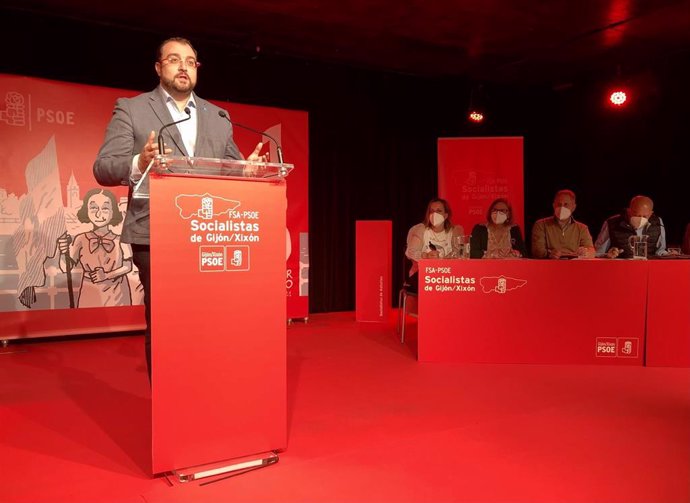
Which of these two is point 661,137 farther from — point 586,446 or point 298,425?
point 298,425

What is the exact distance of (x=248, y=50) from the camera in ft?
19.7

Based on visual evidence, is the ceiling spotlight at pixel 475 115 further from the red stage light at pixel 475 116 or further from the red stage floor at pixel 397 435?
the red stage floor at pixel 397 435

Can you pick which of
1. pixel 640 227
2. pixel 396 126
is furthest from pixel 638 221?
pixel 396 126

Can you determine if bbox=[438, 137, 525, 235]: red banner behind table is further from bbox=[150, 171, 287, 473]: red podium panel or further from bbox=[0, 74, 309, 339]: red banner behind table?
bbox=[150, 171, 287, 473]: red podium panel

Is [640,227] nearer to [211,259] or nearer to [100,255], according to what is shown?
[211,259]

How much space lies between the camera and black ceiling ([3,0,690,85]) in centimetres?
496

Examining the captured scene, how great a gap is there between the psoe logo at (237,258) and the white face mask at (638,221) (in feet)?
13.4

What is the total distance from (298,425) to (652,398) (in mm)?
2003

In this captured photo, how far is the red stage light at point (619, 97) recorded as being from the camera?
6488 millimetres

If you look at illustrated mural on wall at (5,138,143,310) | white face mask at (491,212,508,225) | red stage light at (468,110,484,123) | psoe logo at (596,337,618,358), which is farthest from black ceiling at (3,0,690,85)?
psoe logo at (596,337,618,358)

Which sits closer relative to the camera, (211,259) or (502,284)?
(211,259)

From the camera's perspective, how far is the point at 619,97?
6.52 metres

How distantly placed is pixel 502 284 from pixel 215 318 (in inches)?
99.8

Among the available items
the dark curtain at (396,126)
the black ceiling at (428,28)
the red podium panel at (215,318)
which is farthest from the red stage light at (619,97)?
the red podium panel at (215,318)
